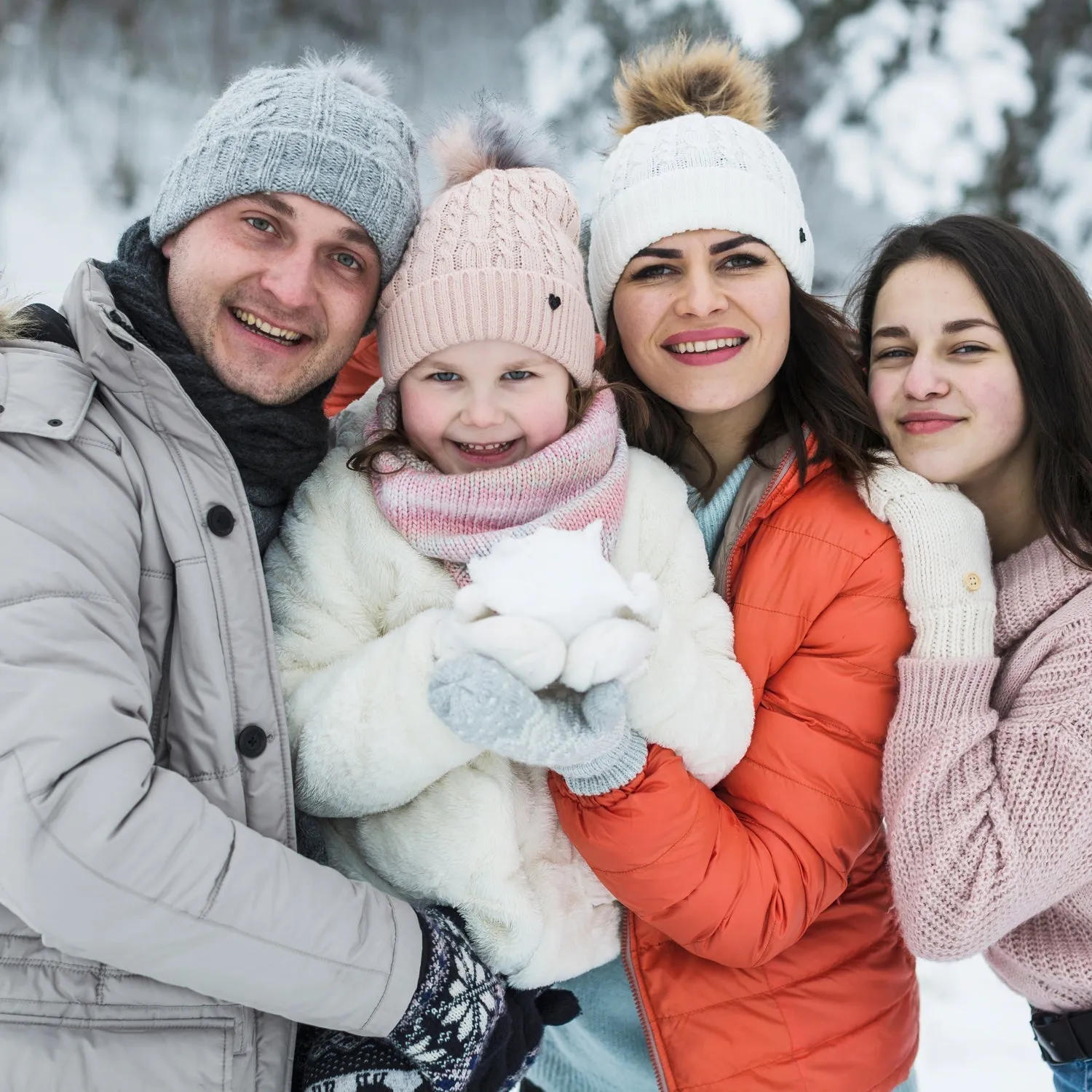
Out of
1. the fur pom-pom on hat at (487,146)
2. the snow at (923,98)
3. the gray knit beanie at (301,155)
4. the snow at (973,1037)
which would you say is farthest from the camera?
the snow at (923,98)

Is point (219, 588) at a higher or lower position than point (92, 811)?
higher

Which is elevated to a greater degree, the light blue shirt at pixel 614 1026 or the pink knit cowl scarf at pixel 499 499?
the pink knit cowl scarf at pixel 499 499

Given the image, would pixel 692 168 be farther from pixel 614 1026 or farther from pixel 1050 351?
pixel 614 1026

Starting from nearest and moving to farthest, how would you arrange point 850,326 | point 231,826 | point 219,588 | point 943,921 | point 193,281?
point 231,826 < point 219,588 < point 943,921 < point 193,281 < point 850,326

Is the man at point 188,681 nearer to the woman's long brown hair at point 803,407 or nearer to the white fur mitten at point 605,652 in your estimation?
the white fur mitten at point 605,652

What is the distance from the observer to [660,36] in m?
4.36

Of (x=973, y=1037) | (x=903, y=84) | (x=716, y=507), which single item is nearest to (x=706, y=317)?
(x=716, y=507)

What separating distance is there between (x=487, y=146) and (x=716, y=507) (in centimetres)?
91

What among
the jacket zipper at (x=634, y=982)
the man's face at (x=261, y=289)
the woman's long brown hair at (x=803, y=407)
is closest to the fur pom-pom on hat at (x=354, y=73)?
the man's face at (x=261, y=289)

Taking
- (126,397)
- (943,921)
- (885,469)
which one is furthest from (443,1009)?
(885,469)

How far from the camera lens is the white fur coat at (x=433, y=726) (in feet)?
4.59

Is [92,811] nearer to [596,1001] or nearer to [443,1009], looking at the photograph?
[443,1009]

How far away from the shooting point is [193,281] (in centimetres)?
162

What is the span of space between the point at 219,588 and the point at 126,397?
13.2 inches
